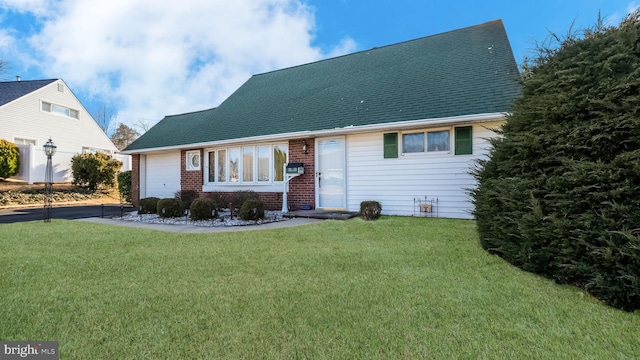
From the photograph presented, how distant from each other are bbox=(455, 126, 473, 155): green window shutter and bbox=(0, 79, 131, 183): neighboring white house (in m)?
20.5

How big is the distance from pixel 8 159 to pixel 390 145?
18.5 m

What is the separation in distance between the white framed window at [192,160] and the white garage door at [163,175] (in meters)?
0.67

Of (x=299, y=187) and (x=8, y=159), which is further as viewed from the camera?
(x=8, y=159)

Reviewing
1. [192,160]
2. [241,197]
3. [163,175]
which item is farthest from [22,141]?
[241,197]

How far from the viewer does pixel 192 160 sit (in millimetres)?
12305

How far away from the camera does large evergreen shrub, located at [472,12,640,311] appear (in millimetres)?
2684

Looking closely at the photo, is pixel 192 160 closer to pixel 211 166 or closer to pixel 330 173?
pixel 211 166

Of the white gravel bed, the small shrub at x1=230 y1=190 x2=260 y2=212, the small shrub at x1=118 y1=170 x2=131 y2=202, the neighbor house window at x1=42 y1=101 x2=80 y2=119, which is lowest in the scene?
the white gravel bed

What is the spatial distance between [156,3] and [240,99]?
15.7ft

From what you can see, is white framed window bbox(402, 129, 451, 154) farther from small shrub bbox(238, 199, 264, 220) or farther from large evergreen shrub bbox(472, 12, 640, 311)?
small shrub bbox(238, 199, 264, 220)

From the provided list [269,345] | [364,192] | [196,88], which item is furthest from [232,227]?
[196,88]

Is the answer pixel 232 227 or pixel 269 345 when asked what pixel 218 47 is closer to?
pixel 232 227

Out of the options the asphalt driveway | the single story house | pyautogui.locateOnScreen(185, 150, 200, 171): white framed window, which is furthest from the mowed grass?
pyautogui.locateOnScreen(185, 150, 200, 171): white framed window

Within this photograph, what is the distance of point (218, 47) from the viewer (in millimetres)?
14109
